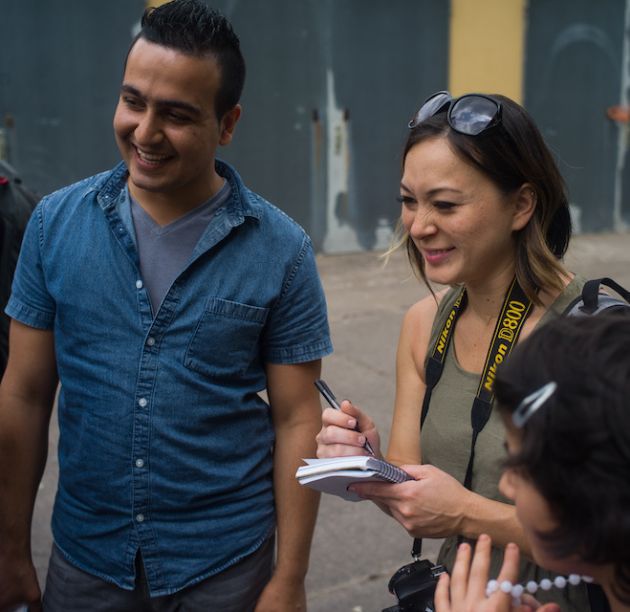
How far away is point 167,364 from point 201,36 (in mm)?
817

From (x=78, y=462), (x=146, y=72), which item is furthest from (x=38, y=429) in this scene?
(x=146, y=72)

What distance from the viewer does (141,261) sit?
2354mm

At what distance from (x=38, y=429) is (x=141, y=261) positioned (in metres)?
0.54

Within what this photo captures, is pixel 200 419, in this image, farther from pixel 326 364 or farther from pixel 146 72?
pixel 326 364

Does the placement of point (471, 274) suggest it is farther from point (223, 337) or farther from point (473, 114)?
point (223, 337)

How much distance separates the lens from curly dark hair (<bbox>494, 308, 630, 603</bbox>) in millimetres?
1281

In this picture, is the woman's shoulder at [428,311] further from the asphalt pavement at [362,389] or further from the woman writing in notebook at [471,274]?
the asphalt pavement at [362,389]

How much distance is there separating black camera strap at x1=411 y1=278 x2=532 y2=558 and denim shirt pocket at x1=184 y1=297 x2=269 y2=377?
0.46m

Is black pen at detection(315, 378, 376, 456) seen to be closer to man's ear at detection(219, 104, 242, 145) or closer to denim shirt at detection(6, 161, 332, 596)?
denim shirt at detection(6, 161, 332, 596)

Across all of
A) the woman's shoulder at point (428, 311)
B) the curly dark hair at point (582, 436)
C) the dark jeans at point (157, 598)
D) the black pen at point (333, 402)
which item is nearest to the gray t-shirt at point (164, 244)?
the black pen at point (333, 402)


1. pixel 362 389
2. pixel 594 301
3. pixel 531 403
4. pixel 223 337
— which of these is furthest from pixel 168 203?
pixel 362 389

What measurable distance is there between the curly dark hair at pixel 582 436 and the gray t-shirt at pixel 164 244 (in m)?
1.15

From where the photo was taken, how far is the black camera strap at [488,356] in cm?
204

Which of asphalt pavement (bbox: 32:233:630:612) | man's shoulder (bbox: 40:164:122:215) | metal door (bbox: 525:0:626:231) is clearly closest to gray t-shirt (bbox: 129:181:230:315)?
man's shoulder (bbox: 40:164:122:215)
